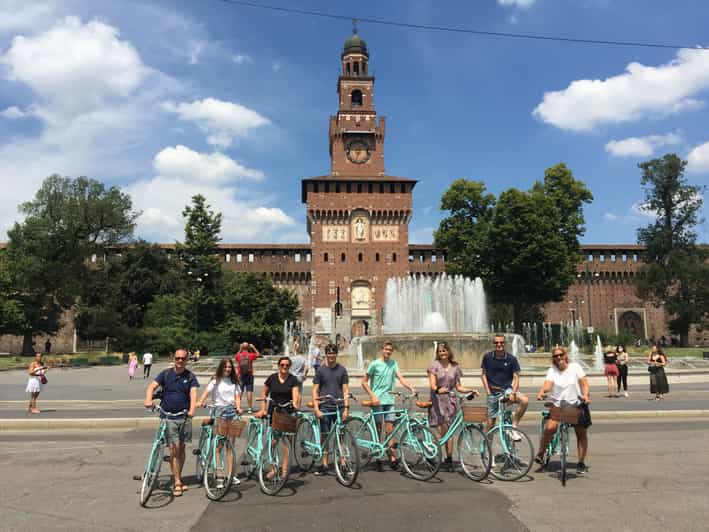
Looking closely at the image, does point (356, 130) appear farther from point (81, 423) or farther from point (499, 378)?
point (499, 378)

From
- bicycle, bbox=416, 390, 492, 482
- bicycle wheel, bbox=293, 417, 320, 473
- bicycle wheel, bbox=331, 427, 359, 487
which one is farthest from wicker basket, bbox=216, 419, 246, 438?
bicycle, bbox=416, 390, 492, 482

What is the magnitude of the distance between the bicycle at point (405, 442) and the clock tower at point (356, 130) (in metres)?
53.9

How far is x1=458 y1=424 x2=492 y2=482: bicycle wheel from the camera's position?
21.9 ft

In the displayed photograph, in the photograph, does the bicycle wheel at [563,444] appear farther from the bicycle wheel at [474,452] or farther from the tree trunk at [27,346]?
the tree trunk at [27,346]

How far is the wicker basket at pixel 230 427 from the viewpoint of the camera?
20.2 feet

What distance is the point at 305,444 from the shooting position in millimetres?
7148

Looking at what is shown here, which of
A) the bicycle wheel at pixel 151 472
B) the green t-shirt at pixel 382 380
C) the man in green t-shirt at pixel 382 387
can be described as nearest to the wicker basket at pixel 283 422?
the bicycle wheel at pixel 151 472

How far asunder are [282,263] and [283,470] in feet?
188

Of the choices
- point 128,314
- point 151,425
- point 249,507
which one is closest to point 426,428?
point 249,507

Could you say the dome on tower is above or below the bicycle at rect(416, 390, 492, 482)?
above

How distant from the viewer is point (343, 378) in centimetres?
724

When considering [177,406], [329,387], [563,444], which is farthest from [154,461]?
[563,444]

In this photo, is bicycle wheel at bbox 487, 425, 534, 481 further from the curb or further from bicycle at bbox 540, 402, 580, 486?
the curb

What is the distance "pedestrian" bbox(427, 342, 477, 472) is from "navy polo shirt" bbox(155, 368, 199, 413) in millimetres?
2870
